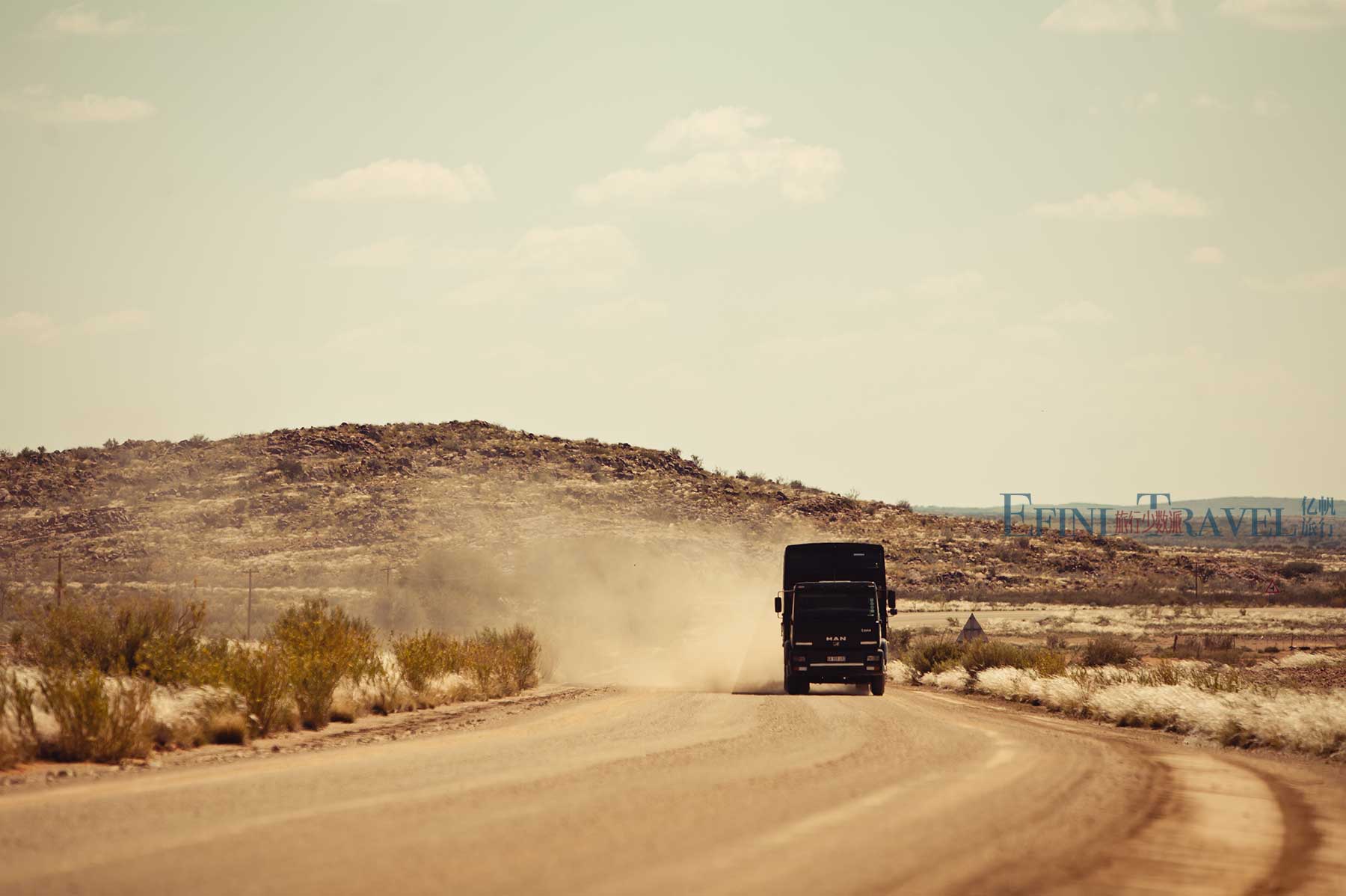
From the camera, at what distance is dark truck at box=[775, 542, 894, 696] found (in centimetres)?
3200

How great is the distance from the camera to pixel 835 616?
3259 cm

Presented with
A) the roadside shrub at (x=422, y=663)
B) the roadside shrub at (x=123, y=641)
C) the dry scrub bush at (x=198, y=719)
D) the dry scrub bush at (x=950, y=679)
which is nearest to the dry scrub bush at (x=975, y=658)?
the dry scrub bush at (x=950, y=679)

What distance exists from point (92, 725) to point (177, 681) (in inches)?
211

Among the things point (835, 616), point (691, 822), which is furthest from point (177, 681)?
point (835, 616)

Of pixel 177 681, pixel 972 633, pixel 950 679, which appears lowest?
pixel 950 679

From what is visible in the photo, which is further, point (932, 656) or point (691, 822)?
point (932, 656)

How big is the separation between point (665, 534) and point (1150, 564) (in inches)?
1852

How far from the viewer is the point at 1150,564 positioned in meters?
109

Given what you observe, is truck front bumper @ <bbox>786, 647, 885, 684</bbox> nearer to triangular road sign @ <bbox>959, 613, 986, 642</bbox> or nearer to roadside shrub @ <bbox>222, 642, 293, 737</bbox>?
triangular road sign @ <bbox>959, 613, 986, 642</bbox>

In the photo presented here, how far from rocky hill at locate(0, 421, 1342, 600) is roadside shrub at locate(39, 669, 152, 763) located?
→ 46074 millimetres

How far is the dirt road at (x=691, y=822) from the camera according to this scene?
9.06 metres

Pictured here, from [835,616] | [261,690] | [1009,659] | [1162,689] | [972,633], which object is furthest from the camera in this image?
[972,633]

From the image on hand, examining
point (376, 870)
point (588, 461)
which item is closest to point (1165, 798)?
point (376, 870)

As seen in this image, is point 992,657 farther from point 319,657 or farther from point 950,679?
point 319,657
